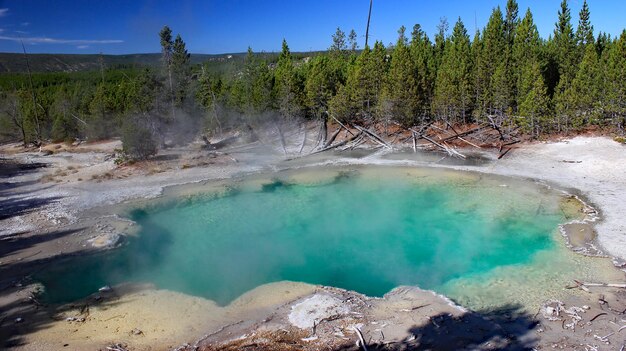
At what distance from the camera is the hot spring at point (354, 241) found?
33.2 ft

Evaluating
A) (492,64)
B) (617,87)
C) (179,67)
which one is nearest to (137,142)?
(179,67)

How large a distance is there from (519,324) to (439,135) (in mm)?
17400

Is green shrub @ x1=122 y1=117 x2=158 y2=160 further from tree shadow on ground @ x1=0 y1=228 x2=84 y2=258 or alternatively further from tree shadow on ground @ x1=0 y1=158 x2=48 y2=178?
tree shadow on ground @ x1=0 y1=228 x2=84 y2=258

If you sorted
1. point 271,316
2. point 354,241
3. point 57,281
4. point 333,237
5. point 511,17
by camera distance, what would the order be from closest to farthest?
point 271,316 < point 57,281 < point 354,241 < point 333,237 < point 511,17

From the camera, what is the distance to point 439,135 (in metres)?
24.3

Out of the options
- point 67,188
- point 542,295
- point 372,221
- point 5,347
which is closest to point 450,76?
point 372,221

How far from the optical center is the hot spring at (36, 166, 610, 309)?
1012 cm

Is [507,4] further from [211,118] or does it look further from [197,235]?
[197,235]

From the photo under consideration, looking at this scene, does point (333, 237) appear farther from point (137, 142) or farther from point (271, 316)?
point (137, 142)

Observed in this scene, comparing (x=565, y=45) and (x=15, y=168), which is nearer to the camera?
(x=15, y=168)

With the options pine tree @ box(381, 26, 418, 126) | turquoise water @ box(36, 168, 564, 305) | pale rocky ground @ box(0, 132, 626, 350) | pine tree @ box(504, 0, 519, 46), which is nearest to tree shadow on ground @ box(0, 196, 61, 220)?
pale rocky ground @ box(0, 132, 626, 350)

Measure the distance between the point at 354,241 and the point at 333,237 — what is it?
2.29 feet

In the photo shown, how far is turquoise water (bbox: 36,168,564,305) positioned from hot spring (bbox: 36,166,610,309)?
35 mm

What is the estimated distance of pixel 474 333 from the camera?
768 centimetres
